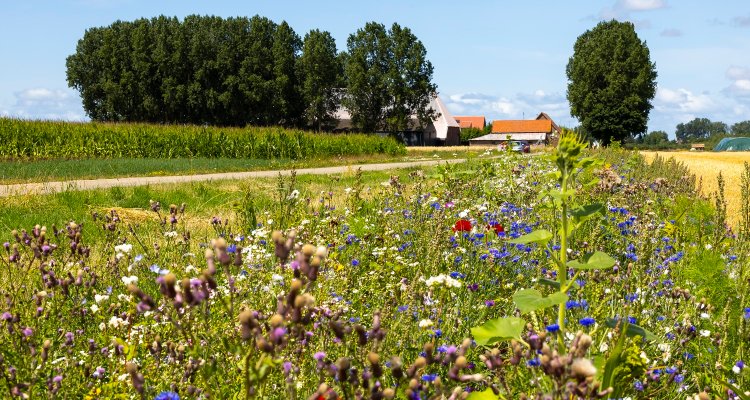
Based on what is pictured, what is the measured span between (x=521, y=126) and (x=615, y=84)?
5662 cm

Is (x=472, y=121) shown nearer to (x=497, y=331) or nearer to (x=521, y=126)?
(x=521, y=126)

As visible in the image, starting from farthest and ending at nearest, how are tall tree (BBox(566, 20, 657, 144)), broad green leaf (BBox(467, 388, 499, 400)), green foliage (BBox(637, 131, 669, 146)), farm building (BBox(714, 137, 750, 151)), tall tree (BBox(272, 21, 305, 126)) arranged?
green foliage (BBox(637, 131, 669, 146)) < farm building (BBox(714, 137, 750, 151)) < tall tree (BBox(272, 21, 305, 126)) < tall tree (BBox(566, 20, 657, 144)) < broad green leaf (BBox(467, 388, 499, 400))

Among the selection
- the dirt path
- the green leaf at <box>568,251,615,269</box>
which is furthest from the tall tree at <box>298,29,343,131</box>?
the green leaf at <box>568,251,615,269</box>

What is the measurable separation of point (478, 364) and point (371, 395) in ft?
6.04

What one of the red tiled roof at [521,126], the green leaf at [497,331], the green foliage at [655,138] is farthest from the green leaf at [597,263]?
the green foliage at [655,138]

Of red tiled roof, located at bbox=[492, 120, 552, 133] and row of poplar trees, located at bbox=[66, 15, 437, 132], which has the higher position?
row of poplar trees, located at bbox=[66, 15, 437, 132]

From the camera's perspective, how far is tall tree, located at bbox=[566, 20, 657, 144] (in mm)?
56281

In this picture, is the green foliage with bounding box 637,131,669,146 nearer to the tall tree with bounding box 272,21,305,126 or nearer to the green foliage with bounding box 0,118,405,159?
the tall tree with bounding box 272,21,305,126

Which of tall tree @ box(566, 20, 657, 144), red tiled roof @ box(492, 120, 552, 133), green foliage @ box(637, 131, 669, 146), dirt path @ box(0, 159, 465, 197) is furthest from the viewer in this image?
green foliage @ box(637, 131, 669, 146)

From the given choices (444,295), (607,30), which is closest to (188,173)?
(444,295)

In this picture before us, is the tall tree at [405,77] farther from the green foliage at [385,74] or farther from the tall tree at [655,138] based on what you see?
the tall tree at [655,138]

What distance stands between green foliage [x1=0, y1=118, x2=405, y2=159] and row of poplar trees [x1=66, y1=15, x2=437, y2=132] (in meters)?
29.0

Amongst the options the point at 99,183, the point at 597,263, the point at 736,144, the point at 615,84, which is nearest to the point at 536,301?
the point at 597,263

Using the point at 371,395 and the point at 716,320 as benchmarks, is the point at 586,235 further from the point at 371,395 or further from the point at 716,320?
the point at 371,395
